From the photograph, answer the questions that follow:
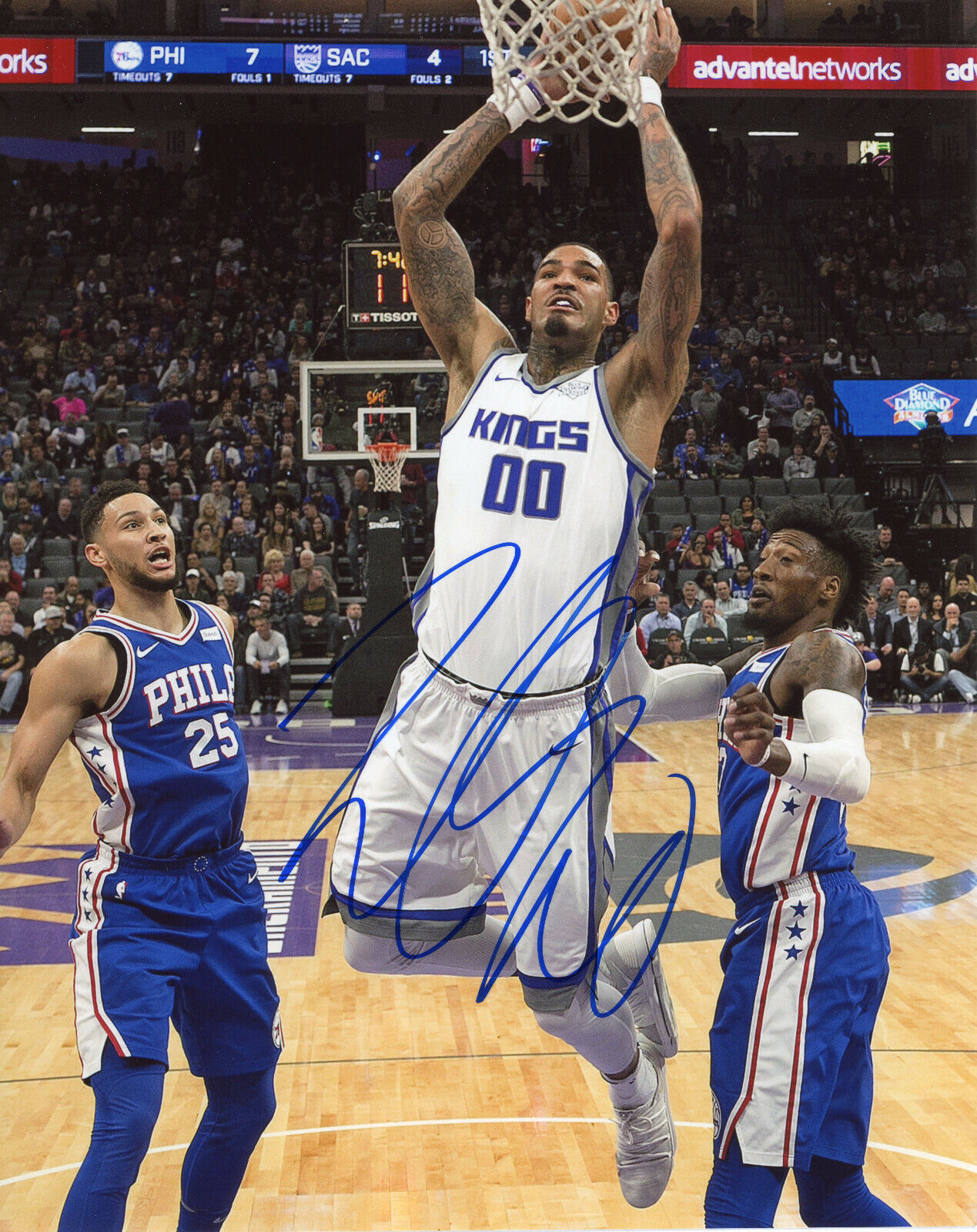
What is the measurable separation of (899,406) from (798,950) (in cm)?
1726

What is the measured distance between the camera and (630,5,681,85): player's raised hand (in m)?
3.37

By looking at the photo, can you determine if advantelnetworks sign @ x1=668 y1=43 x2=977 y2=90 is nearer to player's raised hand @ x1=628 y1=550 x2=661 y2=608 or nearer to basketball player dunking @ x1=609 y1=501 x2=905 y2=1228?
player's raised hand @ x1=628 y1=550 x2=661 y2=608

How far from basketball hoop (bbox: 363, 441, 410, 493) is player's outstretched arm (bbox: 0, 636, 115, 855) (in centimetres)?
989

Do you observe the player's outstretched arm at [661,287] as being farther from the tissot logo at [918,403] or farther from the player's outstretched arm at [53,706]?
the tissot logo at [918,403]

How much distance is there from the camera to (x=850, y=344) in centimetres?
2073

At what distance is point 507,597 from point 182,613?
1183mm

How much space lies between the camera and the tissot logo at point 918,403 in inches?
759

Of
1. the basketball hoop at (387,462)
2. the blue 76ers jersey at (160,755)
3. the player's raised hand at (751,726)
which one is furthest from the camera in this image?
the basketball hoop at (387,462)

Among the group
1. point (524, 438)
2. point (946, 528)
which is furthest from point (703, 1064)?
point (946, 528)

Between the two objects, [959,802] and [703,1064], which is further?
[959,802]

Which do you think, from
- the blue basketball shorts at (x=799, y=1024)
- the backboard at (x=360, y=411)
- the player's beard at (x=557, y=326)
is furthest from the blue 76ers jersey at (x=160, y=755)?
the backboard at (x=360, y=411)

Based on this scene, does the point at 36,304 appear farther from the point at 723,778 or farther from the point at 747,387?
the point at 723,778

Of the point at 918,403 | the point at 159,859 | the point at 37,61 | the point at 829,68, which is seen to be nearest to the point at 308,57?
the point at 37,61

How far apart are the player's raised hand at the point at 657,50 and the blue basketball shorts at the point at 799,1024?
2057 millimetres
